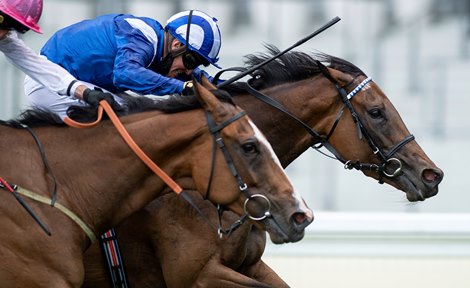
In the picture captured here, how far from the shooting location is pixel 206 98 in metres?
4.69

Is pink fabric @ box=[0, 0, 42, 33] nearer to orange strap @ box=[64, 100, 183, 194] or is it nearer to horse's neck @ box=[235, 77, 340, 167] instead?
orange strap @ box=[64, 100, 183, 194]

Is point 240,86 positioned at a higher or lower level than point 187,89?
lower

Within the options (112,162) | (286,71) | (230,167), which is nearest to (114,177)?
(112,162)

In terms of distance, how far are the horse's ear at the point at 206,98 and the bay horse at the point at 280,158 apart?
728 mm

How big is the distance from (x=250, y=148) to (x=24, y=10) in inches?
41.5

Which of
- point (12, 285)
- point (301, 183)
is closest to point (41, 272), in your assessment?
point (12, 285)

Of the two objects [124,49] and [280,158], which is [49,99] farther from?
[280,158]

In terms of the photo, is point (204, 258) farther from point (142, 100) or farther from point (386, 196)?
point (386, 196)

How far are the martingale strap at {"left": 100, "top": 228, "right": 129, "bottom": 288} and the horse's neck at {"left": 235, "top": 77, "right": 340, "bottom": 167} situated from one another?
2.99 ft

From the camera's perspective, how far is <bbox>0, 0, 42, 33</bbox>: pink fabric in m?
4.61

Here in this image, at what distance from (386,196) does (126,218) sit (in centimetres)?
312

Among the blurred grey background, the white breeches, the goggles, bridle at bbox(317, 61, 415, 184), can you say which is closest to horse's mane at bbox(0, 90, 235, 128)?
the white breeches

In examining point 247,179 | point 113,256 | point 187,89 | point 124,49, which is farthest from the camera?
point 124,49

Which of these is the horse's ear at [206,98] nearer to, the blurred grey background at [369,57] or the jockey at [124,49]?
the jockey at [124,49]
